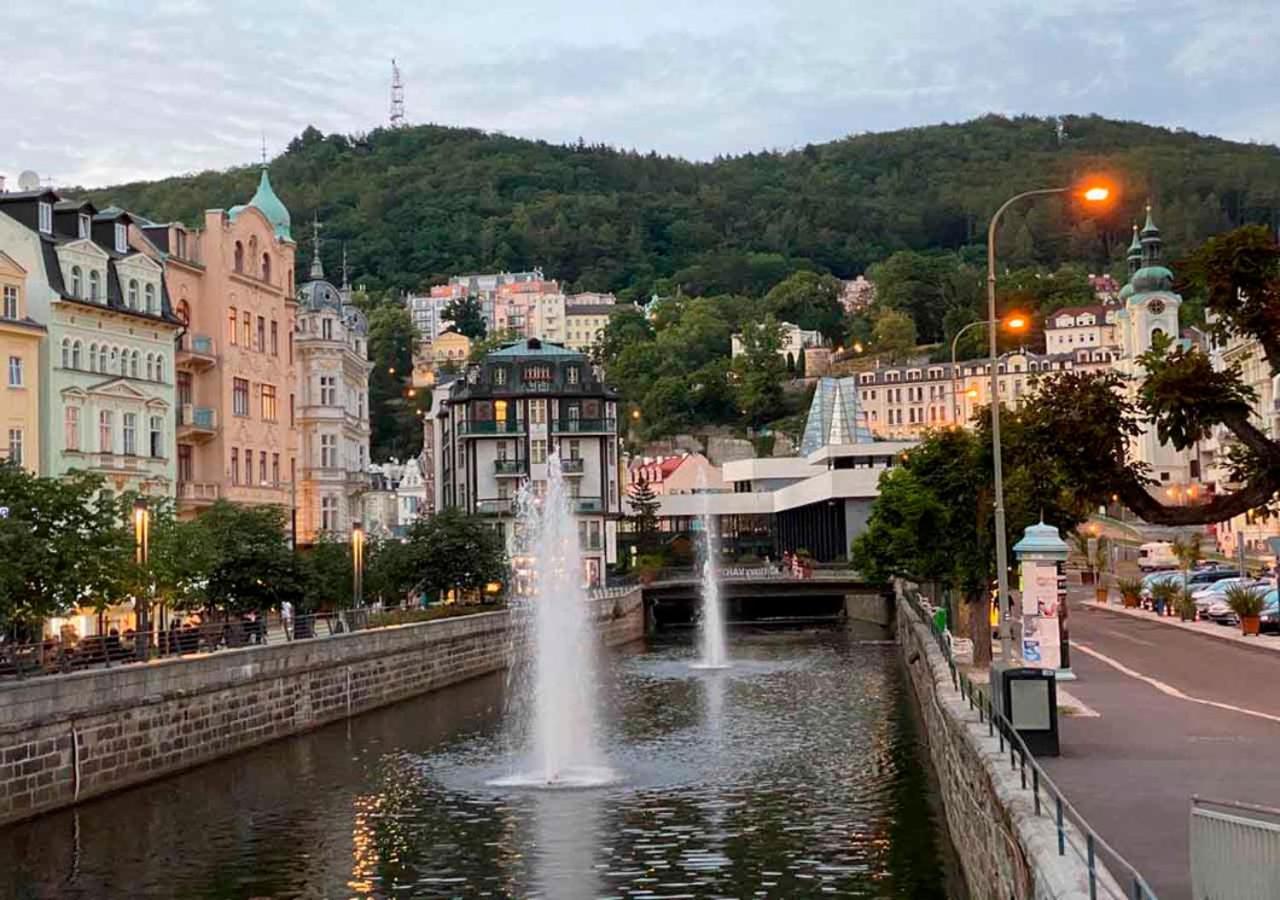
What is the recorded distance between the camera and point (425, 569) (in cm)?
7394

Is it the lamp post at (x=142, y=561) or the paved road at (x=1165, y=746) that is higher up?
the lamp post at (x=142, y=561)

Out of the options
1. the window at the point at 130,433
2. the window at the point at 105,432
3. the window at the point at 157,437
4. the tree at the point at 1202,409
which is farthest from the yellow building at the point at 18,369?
the tree at the point at 1202,409

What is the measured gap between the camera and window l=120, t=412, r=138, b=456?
206ft

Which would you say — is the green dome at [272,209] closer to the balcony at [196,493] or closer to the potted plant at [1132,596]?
the balcony at [196,493]

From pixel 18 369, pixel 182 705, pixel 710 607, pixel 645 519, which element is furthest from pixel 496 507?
pixel 182 705

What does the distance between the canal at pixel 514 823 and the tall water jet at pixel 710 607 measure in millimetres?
25783

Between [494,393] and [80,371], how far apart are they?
5912 centimetres

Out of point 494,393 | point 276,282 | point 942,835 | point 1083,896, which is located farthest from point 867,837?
point 494,393

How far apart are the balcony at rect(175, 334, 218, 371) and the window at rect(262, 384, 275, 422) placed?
15.3ft

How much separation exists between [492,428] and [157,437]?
52.8m

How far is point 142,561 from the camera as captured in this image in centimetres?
4278

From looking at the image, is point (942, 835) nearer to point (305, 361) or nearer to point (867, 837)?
point (867, 837)

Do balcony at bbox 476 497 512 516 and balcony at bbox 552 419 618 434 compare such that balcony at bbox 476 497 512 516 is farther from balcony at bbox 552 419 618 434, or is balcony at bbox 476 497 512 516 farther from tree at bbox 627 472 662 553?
tree at bbox 627 472 662 553

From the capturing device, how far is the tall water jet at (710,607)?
7556cm
